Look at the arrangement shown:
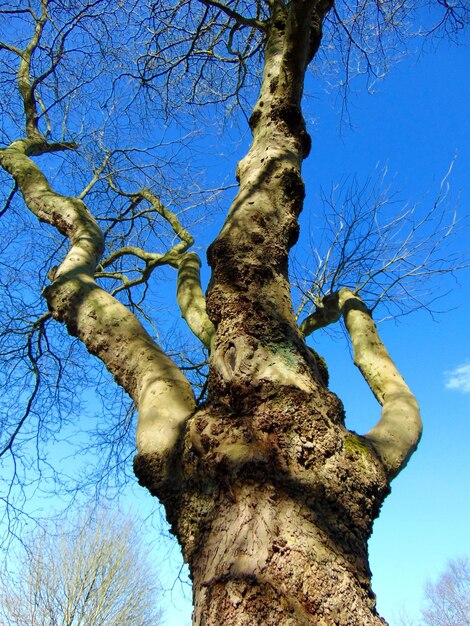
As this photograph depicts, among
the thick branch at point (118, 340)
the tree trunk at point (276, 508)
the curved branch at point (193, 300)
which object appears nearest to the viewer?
the tree trunk at point (276, 508)

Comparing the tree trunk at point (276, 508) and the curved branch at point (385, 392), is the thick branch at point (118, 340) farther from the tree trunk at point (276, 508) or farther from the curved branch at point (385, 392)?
the curved branch at point (385, 392)

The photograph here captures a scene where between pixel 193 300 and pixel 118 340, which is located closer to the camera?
pixel 118 340

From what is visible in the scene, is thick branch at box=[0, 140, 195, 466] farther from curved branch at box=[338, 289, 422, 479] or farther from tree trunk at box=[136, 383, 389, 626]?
curved branch at box=[338, 289, 422, 479]

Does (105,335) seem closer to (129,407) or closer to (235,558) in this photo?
(235,558)

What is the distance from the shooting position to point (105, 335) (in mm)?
2010

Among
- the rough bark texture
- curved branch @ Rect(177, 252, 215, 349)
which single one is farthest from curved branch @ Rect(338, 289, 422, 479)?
→ curved branch @ Rect(177, 252, 215, 349)

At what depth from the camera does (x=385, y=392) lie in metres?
2.31

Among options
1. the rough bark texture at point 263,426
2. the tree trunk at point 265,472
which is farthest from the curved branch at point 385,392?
the tree trunk at point 265,472

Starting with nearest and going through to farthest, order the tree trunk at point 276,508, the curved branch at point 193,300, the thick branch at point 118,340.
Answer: the tree trunk at point 276,508 → the thick branch at point 118,340 → the curved branch at point 193,300

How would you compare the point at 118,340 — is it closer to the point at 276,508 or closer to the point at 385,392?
the point at 276,508

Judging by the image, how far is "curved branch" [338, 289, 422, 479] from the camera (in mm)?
1720

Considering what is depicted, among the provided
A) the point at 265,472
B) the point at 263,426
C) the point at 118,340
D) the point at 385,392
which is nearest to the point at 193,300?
the point at 118,340

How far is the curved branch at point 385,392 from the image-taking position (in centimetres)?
172

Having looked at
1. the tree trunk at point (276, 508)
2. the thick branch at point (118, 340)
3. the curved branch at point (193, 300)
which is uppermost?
the curved branch at point (193, 300)
